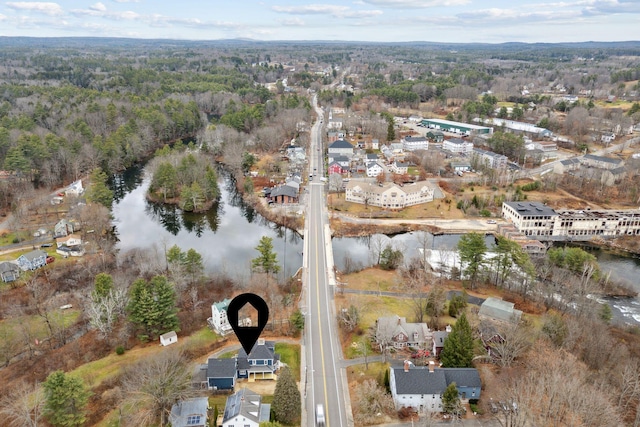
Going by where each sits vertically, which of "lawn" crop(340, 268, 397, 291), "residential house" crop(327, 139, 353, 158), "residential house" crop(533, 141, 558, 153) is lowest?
"lawn" crop(340, 268, 397, 291)

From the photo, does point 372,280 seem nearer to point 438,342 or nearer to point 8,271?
point 438,342

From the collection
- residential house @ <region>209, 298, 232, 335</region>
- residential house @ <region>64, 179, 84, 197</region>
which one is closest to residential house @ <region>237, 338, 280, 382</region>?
residential house @ <region>209, 298, 232, 335</region>

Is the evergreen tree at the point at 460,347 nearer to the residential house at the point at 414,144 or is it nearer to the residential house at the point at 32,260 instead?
the residential house at the point at 32,260

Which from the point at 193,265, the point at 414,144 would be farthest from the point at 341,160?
the point at 193,265

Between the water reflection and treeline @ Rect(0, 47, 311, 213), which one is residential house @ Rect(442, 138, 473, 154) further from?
the water reflection

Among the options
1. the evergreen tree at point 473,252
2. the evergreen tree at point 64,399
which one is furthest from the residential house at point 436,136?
the evergreen tree at point 64,399
